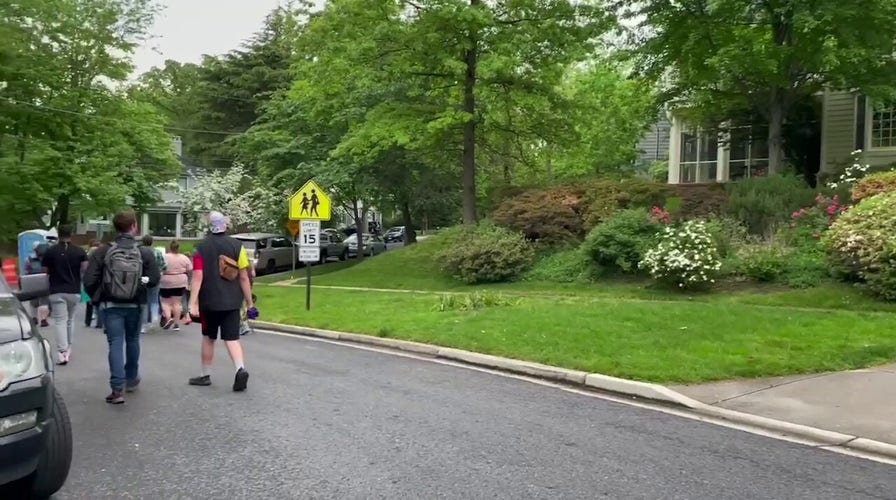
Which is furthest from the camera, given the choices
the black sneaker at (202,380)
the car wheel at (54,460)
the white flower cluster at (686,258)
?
the white flower cluster at (686,258)

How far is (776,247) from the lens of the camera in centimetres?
1548

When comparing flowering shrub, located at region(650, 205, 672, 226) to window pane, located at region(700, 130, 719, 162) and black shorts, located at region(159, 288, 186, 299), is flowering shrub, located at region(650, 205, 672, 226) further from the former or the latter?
window pane, located at region(700, 130, 719, 162)

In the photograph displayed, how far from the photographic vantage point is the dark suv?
3.69m

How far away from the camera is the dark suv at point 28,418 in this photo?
3688 millimetres

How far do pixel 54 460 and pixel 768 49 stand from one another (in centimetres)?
1894

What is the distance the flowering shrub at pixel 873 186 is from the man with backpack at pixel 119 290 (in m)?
13.5

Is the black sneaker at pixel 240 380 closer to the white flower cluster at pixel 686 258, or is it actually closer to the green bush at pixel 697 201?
the white flower cluster at pixel 686 258

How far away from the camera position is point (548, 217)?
19.8 metres

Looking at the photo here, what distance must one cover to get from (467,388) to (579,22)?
51.0 ft

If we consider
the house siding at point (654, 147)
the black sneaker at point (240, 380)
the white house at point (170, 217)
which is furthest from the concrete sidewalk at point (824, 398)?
the white house at point (170, 217)

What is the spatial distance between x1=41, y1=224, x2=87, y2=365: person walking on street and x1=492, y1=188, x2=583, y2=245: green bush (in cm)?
1248

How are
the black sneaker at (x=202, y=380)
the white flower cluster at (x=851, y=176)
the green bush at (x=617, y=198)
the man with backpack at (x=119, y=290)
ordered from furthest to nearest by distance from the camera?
1. the green bush at (x=617, y=198)
2. the white flower cluster at (x=851, y=176)
3. the black sneaker at (x=202, y=380)
4. the man with backpack at (x=119, y=290)

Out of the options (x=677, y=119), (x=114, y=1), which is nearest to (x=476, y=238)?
(x=677, y=119)

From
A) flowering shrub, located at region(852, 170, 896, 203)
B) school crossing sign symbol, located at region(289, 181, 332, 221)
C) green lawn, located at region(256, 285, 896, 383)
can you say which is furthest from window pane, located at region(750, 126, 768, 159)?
school crossing sign symbol, located at region(289, 181, 332, 221)
